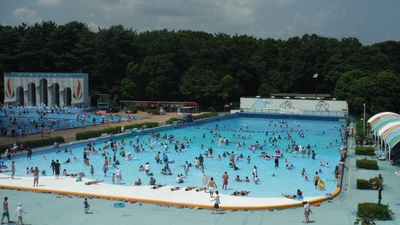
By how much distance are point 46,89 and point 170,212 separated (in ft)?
187

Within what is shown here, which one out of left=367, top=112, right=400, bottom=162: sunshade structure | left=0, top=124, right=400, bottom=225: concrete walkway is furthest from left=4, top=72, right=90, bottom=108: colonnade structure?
left=0, top=124, right=400, bottom=225: concrete walkway

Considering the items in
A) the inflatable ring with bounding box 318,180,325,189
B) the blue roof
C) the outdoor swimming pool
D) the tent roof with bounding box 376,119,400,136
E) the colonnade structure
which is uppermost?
the blue roof

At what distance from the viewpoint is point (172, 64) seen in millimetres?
67500

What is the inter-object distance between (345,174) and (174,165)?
11431 millimetres

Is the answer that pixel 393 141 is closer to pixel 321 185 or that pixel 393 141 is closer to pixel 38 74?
pixel 321 185

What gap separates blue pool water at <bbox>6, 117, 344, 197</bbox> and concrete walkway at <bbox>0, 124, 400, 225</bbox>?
302 cm

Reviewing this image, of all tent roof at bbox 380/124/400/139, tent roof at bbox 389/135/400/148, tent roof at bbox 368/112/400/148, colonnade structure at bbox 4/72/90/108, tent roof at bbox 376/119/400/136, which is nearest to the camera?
tent roof at bbox 389/135/400/148

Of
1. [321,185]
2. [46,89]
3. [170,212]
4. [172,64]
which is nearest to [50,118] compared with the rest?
[46,89]

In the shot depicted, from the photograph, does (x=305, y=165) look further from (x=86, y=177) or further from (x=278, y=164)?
(x=86, y=177)

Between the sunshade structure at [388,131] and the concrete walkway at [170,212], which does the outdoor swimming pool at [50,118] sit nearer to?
the concrete walkway at [170,212]

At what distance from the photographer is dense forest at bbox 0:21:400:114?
66750mm

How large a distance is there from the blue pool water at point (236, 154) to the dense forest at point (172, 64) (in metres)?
14.9

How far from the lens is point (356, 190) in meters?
21.8

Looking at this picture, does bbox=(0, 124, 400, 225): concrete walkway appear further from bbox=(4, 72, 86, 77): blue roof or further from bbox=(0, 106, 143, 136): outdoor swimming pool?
bbox=(4, 72, 86, 77): blue roof
